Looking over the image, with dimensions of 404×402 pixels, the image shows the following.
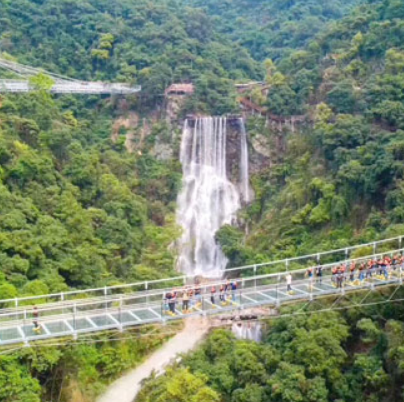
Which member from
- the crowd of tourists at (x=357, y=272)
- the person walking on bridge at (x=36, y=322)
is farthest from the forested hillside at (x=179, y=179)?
the person walking on bridge at (x=36, y=322)

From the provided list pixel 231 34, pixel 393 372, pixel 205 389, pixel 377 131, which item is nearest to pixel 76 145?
pixel 377 131

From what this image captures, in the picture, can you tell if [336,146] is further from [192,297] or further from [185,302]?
[185,302]

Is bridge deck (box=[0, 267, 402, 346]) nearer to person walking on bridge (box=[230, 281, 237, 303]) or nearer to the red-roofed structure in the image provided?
person walking on bridge (box=[230, 281, 237, 303])

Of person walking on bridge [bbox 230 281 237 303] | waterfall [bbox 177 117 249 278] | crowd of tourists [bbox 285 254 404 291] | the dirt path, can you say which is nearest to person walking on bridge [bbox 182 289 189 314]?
person walking on bridge [bbox 230 281 237 303]

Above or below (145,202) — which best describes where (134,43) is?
above

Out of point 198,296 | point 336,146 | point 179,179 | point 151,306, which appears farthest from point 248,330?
point 179,179

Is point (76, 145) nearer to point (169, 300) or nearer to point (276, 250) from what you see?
point (276, 250)

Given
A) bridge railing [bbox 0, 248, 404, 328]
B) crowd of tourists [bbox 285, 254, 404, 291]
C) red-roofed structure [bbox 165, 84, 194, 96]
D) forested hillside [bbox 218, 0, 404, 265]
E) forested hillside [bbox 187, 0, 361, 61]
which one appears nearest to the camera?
bridge railing [bbox 0, 248, 404, 328]
